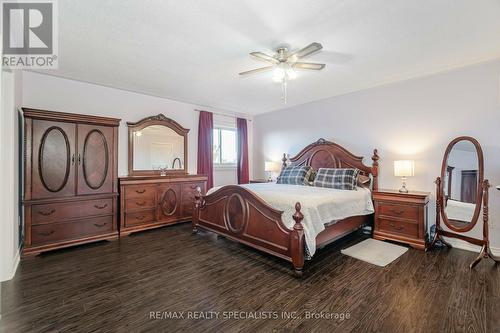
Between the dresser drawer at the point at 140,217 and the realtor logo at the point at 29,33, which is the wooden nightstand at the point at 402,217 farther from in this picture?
the realtor logo at the point at 29,33

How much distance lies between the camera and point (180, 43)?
264 cm

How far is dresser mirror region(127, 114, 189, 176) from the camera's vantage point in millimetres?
4422

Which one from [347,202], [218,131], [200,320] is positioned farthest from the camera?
[218,131]

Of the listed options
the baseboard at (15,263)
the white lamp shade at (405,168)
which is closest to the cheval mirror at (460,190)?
the white lamp shade at (405,168)

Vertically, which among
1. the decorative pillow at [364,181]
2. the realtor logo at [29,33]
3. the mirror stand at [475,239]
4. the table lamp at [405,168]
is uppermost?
Answer: the realtor logo at [29,33]

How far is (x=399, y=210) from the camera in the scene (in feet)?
11.5

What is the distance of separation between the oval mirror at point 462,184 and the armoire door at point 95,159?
16.6 feet

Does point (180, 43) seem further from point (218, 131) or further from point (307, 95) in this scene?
point (218, 131)

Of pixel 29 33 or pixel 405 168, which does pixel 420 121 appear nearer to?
pixel 405 168

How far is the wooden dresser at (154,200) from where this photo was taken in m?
3.90

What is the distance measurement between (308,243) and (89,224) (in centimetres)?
317

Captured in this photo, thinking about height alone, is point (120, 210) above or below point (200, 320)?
above

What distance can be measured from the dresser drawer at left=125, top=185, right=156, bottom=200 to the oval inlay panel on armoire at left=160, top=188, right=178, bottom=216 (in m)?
0.22

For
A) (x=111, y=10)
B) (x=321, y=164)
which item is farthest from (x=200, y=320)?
(x=321, y=164)
